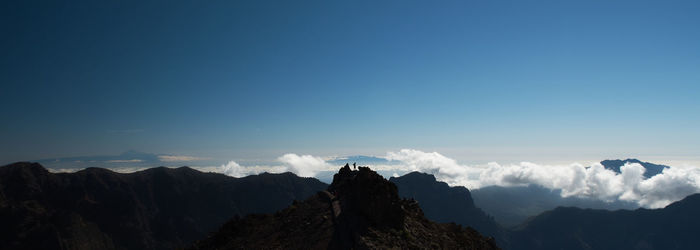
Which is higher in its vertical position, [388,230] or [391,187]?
[391,187]

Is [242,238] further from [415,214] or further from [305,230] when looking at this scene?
[415,214]

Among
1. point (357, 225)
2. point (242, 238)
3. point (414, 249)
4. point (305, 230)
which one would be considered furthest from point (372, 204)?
point (242, 238)

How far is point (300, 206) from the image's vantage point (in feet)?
173

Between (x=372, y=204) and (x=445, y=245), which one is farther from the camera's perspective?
(x=445, y=245)

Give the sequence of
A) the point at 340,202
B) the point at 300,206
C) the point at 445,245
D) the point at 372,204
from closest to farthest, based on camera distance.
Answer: the point at 372,204
the point at 445,245
the point at 340,202
the point at 300,206

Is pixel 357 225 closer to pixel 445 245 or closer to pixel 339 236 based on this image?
pixel 339 236

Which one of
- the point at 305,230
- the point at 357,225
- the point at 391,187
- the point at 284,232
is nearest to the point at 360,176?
the point at 391,187

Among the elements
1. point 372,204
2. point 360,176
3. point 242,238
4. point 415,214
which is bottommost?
point 242,238

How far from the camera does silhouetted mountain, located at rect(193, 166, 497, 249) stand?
3203 centimetres

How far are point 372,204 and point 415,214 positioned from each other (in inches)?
595

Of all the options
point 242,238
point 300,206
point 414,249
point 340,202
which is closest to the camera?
point 414,249

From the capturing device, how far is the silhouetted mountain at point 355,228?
105ft

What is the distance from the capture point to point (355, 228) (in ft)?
106

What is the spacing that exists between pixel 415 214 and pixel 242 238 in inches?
978
